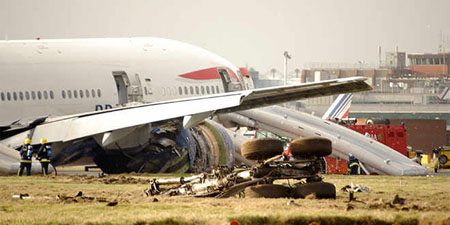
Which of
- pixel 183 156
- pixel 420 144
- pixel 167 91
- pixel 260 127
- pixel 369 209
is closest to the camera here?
pixel 369 209

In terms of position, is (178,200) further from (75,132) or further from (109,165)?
(109,165)

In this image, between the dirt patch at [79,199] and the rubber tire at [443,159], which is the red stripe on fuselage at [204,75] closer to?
the rubber tire at [443,159]

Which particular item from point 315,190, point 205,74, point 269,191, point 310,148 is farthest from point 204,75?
point 315,190

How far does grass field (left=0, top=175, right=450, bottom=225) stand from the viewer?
58.3 feet

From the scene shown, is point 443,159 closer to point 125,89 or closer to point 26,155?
point 125,89

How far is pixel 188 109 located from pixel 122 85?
10.7 meters

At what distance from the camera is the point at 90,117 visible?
3391 centimetres

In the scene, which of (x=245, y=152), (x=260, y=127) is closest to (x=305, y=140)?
(x=245, y=152)

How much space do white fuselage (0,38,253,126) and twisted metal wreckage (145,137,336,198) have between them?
15331 millimetres

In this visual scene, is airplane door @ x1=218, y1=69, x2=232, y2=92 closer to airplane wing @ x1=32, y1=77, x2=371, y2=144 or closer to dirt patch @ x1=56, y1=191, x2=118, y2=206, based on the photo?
airplane wing @ x1=32, y1=77, x2=371, y2=144

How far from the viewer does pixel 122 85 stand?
4159 cm

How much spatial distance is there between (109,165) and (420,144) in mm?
60227

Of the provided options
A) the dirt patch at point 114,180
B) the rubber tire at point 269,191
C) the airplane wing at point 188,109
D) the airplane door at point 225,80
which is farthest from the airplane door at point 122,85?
the rubber tire at point 269,191

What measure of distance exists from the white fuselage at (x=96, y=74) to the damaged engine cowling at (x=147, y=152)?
2987mm
